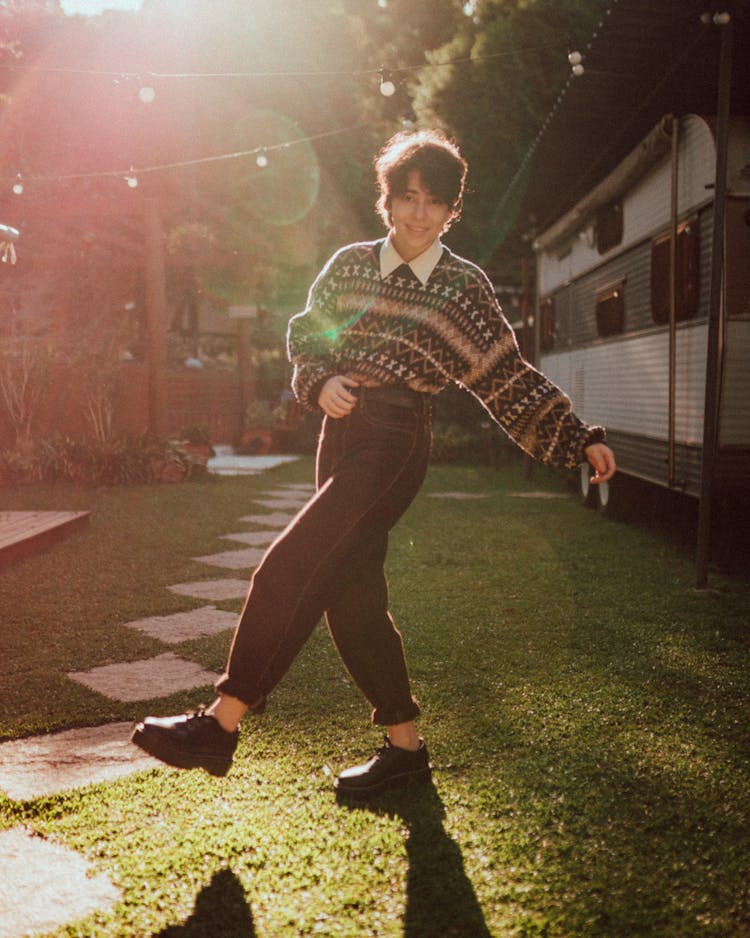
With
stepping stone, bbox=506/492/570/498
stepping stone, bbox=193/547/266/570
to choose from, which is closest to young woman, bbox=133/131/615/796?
stepping stone, bbox=193/547/266/570

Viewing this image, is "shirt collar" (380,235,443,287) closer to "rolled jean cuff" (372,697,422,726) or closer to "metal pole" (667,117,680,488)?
"rolled jean cuff" (372,697,422,726)

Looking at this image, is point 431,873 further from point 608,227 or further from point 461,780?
point 608,227

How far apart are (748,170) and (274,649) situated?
15.0 ft

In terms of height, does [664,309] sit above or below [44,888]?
above

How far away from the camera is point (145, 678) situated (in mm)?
3449

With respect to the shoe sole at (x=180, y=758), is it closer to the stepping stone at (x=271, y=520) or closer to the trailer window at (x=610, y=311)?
the stepping stone at (x=271, y=520)

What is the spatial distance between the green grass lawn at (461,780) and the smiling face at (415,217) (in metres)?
1.44

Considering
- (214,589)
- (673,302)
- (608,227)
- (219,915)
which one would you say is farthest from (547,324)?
(219,915)

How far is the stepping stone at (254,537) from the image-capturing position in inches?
259

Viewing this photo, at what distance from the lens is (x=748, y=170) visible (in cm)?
540

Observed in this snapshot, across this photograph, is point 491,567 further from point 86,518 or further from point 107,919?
point 107,919

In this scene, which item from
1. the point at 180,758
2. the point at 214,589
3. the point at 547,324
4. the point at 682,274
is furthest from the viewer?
the point at 547,324

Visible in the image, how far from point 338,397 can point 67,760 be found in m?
1.34

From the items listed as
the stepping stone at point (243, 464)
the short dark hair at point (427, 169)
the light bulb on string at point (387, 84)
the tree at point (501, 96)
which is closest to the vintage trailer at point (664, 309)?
the light bulb on string at point (387, 84)
